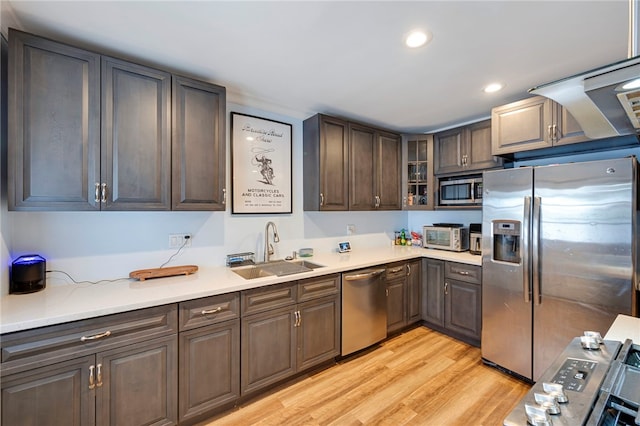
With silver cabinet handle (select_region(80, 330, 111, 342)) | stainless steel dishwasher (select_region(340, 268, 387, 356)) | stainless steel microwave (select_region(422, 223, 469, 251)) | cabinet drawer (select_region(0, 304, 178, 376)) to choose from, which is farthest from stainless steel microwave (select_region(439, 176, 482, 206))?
silver cabinet handle (select_region(80, 330, 111, 342))

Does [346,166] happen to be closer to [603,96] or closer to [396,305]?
[396,305]

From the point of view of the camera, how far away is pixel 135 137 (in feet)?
6.00

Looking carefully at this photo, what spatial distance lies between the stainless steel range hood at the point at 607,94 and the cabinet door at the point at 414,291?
7.41 ft

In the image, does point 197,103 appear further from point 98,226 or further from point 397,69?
point 397,69

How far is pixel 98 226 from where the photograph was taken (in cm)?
198

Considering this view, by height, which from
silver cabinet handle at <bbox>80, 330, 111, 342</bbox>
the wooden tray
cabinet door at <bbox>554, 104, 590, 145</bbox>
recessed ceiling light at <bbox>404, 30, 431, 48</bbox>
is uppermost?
recessed ceiling light at <bbox>404, 30, 431, 48</bbox>

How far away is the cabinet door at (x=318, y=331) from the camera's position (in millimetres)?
2268

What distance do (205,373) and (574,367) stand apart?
6.23ft

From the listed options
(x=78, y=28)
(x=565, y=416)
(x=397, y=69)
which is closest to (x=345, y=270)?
(x=397, y=69)

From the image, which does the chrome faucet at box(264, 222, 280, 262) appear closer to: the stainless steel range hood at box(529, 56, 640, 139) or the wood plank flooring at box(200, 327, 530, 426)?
the wood plank flooring at box(200, 327, 530, 426)

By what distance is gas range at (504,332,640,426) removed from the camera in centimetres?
69

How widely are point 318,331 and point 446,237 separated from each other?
6.36 ft

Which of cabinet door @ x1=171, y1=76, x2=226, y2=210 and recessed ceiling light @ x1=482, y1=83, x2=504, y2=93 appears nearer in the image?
cabinet door @ x1=171, y1=76, x2=226, y2=210

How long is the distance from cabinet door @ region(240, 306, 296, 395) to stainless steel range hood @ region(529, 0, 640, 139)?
1995 mm
